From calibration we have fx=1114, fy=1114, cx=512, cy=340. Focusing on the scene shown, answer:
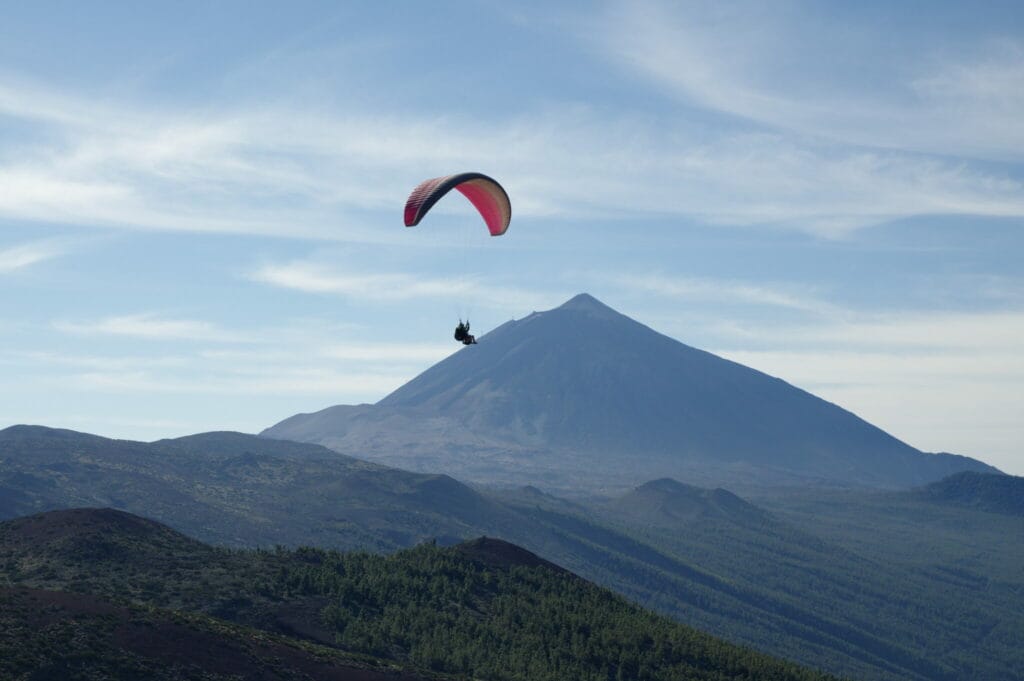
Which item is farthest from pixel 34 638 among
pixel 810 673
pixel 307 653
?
pixel 810 673

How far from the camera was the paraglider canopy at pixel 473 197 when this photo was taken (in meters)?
59.5

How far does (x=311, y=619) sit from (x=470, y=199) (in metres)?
32.4

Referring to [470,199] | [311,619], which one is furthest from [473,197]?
[311,619]

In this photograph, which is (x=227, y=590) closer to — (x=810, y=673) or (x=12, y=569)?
(x=12, y=569)

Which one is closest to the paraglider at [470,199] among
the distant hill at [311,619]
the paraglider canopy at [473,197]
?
the paraglider canopy at [473,197]

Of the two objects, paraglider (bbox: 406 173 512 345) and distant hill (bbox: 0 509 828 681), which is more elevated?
paraglider (bbox: 406 173 512 345)

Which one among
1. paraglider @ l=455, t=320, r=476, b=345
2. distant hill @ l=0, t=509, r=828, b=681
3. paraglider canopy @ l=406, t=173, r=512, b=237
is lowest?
distant hill @ l=0, t=509, r=828, b=681

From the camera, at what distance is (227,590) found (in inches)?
3130

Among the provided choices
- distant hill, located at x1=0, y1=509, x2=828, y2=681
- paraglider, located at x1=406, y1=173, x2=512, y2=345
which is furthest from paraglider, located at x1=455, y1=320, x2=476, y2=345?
distant hill, located at x1=0, y1=509, x2=828, y2=681

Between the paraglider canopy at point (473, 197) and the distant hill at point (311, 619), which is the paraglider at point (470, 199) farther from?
the distant hill at point (311, 619)

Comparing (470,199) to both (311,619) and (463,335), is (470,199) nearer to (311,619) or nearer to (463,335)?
(463,335)

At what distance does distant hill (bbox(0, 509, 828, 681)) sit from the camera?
192 feet

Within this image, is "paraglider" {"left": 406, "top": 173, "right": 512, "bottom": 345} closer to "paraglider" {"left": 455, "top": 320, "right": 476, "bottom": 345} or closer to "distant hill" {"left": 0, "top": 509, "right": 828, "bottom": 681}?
"paraglider" {"left": 455, "top": 320, "right": 476, "bottom": 345}

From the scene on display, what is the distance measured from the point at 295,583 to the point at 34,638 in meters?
31.0
